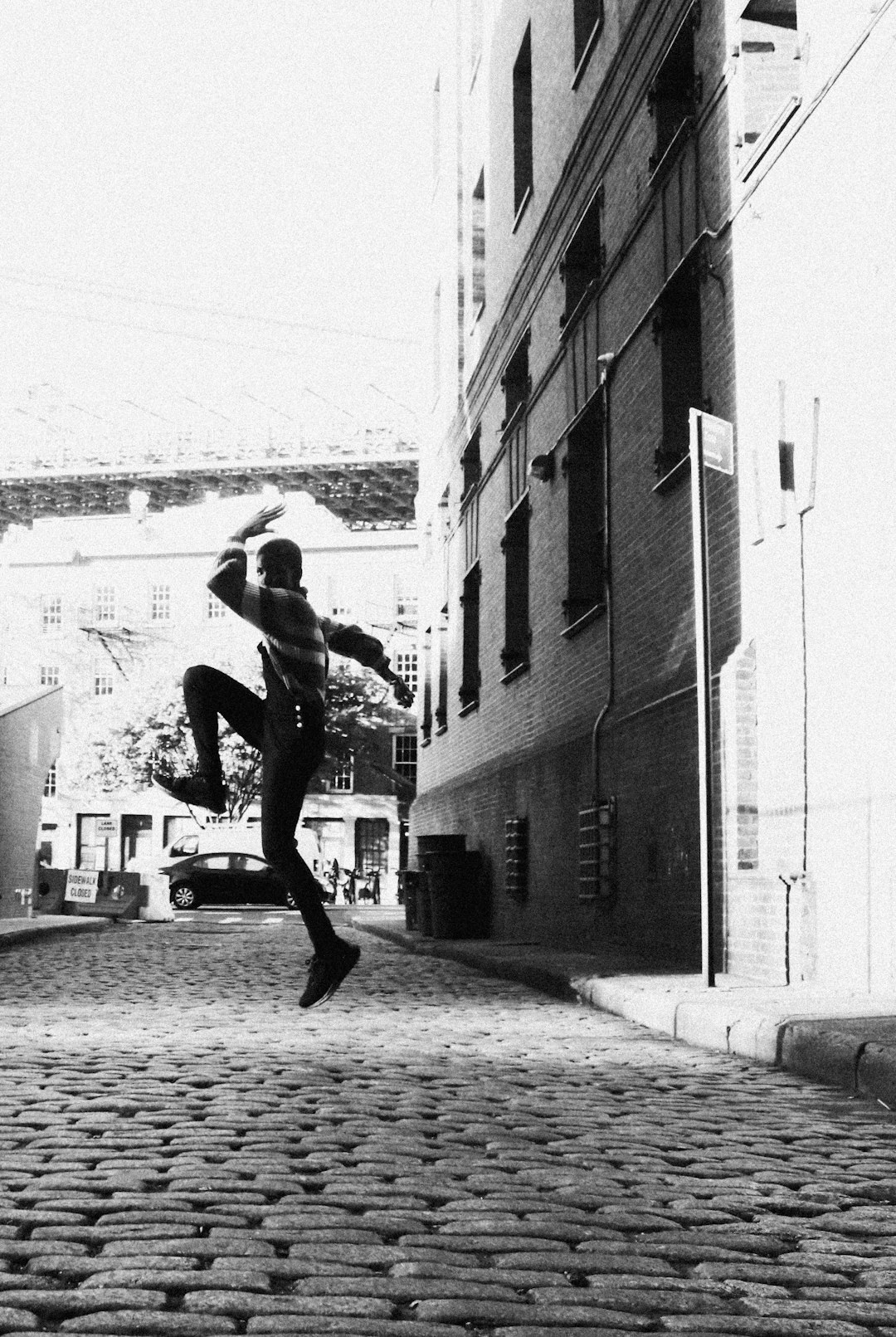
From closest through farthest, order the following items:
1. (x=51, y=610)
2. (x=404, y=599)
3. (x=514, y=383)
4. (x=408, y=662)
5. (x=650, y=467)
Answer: (x=650, y=467), (x=514, y=383), (x=408, y=662), (x=404, y=599), (x=51, y=610)

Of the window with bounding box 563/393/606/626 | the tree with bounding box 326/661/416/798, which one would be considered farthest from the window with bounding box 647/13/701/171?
the tree with bounding box 326/661/416/798

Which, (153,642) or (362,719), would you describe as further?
(153,642)

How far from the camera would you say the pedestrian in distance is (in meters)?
7.17

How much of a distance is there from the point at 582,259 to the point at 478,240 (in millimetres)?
8355

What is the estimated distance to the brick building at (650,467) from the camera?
29.0 ft

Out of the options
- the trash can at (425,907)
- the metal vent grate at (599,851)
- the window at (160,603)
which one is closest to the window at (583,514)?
the metal vent grate at (599,851)

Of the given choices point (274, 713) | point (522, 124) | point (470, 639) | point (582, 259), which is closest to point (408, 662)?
point (470, 639)

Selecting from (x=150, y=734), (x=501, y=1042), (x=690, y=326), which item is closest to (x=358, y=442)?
(x=150, y=734)

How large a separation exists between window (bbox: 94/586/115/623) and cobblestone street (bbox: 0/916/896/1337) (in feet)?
178

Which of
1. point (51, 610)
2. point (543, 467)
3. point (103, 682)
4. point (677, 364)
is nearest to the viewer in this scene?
point (677, 364)

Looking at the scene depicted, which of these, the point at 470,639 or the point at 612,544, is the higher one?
the point at 470,639

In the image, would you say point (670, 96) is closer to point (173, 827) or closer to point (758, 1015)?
point (758, 1015)

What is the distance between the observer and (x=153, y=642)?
59312 millimetres

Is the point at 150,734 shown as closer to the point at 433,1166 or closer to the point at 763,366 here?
the point at 763,366
